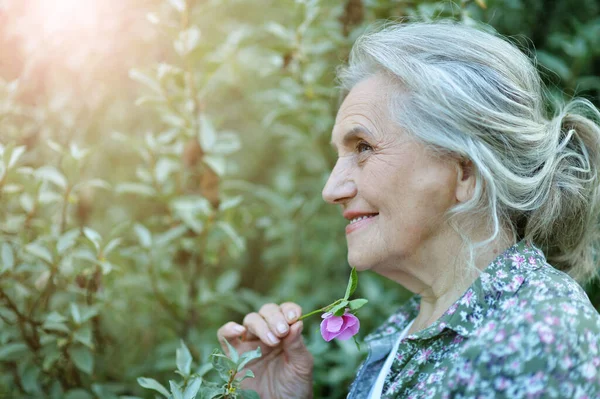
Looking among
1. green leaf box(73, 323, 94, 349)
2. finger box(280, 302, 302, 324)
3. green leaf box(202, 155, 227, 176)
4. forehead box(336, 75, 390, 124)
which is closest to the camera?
forehead box(336, 75, 390, 124)

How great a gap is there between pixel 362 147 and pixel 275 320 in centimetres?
54

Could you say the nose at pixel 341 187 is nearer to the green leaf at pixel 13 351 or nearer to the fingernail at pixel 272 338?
the fingernail at pixel 272 338

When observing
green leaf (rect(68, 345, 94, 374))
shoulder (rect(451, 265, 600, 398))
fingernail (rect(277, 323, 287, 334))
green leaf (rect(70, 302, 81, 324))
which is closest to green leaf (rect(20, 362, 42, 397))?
green leaf (rect(68, 345, 94, 374))

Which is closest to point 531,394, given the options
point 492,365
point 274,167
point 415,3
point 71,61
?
point 492,365

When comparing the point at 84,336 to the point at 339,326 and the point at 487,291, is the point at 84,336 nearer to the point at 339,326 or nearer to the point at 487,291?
the point at 339,326

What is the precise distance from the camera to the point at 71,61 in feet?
7.77

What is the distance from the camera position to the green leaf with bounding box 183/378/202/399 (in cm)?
142

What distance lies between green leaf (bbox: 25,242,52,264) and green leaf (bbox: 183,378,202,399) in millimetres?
700

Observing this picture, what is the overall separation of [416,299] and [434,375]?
0.54 m

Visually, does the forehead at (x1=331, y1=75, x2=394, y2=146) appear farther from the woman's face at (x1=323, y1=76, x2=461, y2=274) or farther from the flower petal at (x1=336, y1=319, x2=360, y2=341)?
the flower petal at (x1=336, y1=319, x2=360, y2=341)

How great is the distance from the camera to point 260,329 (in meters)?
1.72

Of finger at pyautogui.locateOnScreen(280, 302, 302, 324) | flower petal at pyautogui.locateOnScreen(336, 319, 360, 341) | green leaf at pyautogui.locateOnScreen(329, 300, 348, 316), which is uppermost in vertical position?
green leaf at pyautogui.locateOnScreen(329, 300, 348, 316)

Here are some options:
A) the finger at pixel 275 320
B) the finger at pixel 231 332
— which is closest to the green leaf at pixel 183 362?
the finger at pixel 231 332

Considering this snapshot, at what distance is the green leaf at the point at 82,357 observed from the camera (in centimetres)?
188
